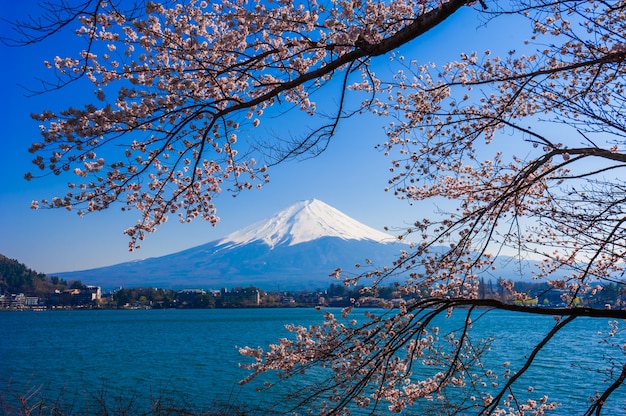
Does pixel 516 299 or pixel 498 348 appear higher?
pixel 516 299

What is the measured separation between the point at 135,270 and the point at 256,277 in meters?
38.2

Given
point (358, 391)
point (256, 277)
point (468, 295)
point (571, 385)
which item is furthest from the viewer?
point (256, 277)

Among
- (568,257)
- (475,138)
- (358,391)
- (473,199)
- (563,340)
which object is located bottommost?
(563,340)

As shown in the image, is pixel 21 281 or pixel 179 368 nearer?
pixel 179 368

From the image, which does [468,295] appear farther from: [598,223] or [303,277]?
[303,277]

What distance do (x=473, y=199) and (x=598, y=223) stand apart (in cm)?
121

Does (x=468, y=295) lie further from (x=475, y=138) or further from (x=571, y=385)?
(x=571, y=385)

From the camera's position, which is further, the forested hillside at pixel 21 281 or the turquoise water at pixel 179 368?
the forested hillside at pixel 21 281

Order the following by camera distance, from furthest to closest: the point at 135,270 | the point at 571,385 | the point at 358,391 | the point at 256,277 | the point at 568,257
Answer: the point at 135,270 < the point at 256,277 < the point at 571,385 < the point at 568,257 < the point at 358,391

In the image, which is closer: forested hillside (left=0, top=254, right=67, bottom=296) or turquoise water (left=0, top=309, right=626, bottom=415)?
turquoise water (left=0, top=309, right=626, bottom=415)

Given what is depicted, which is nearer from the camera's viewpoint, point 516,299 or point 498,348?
point 516,299

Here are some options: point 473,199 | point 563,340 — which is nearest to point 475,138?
point 473,199

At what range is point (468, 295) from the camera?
4.68 metres

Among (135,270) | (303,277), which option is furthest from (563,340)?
(135,270)
